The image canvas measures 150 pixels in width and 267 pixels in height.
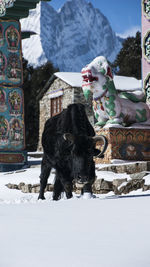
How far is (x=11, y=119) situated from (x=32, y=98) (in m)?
16.9

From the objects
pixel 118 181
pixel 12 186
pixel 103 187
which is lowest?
pixel 12 186

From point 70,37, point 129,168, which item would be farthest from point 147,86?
point 70,37

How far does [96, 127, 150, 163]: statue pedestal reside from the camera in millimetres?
12359

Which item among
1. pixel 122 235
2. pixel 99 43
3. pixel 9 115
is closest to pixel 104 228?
pixel 122 235

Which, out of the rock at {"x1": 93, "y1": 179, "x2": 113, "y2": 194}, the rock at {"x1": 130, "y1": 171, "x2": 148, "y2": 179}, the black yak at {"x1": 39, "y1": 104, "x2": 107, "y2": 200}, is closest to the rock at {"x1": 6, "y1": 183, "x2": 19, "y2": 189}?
the rock at {"x1": 93, "y1": 179, "x2": 113, "y2": 194}

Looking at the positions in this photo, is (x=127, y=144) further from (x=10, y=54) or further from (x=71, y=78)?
(x=71, y=78)

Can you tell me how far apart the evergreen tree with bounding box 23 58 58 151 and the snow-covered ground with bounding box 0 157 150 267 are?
73.4 ft

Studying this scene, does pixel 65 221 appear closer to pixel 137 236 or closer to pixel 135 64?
pixel 137 236

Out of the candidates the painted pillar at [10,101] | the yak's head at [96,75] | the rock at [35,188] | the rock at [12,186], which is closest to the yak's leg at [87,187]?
the rock at [35,188]

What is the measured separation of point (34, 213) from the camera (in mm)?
4707

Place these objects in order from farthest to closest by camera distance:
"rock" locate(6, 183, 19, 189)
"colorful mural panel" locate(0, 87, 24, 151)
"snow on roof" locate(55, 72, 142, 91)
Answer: "snow on roof" locate(55, 72, 142, 91)
"colorful mural panel" locate(0, 87, 24, 151)
"rock" locate(6, 183, 19, 189)

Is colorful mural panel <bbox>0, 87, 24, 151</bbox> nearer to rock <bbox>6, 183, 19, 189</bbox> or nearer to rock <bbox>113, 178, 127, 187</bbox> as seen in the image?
rock <bbox>6, 183, 19, 189</bbox>

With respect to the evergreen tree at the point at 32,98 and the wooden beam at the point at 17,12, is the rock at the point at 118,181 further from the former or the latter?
the evergreen tree at the point at 32,98

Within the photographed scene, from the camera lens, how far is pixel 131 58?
33.2 meters
